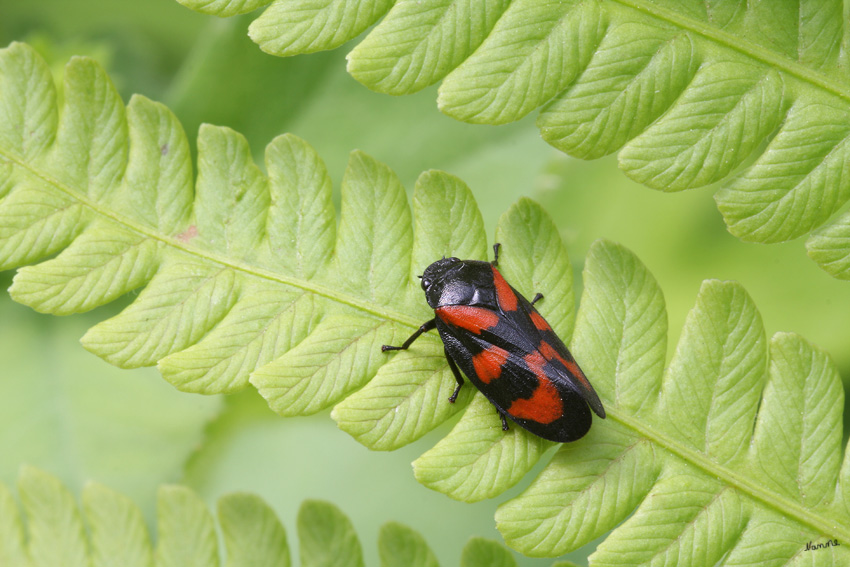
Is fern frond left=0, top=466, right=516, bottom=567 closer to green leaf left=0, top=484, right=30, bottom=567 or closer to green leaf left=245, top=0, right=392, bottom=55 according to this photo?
green leaf left=0, top=484, right=30, bottom=567

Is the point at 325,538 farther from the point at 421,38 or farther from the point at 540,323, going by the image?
the point at 421,38

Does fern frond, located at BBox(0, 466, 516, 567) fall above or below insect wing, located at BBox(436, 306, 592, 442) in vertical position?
below

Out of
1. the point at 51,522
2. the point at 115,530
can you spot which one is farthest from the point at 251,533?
the point at 51,522

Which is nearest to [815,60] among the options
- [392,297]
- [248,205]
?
[392,297]

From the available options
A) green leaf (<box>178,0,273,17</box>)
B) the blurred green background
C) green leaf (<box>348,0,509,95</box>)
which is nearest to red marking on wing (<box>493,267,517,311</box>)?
green leaf (<box>348,0,509,95</box>)

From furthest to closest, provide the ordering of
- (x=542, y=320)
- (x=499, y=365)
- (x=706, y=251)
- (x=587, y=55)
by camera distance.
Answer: (x=706, y=251) → (x=499, y=365) → (x=542, y=320) → (x=587, y=55)

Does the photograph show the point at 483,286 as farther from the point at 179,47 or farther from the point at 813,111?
the point at 179,47

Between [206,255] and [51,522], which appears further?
[51,522]
